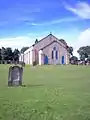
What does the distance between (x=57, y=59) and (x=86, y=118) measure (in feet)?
266

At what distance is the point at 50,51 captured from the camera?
89562mm

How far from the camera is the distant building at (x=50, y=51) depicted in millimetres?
88875

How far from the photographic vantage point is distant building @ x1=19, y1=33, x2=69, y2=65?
88875 millimetres

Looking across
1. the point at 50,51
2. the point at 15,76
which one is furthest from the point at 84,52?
the point at 15,76

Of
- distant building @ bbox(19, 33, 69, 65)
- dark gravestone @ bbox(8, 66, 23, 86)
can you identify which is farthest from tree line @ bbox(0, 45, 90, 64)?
dark gravestone @ bbox(8, 66, 23, 86)

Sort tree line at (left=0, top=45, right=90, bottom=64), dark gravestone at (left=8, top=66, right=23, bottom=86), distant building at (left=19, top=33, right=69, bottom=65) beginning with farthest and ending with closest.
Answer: tree line at (left=0, top=45, right=90, bottom=64)
distant building at (left=19, top=33, right=69, bottom=65)
dark gravestone at (left=8, top=66, right=23, bottom=86)

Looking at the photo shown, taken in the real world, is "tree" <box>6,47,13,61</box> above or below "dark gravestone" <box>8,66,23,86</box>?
above

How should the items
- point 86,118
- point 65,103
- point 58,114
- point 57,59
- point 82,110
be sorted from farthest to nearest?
point 57,59 < point 65,103 < point 82,110 < point 58,114 < point 86,118

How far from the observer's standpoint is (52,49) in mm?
90188

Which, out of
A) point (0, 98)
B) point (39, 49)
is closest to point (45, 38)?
point (39, 49)

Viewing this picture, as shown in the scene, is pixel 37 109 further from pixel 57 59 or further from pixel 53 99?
pixel 57 59

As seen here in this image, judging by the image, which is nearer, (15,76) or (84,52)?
(15,76)

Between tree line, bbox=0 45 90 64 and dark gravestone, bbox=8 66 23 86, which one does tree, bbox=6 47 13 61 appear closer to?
tree line, bbox=0 45 90 64

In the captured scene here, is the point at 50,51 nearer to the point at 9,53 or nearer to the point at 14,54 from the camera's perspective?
the point at 9,53
